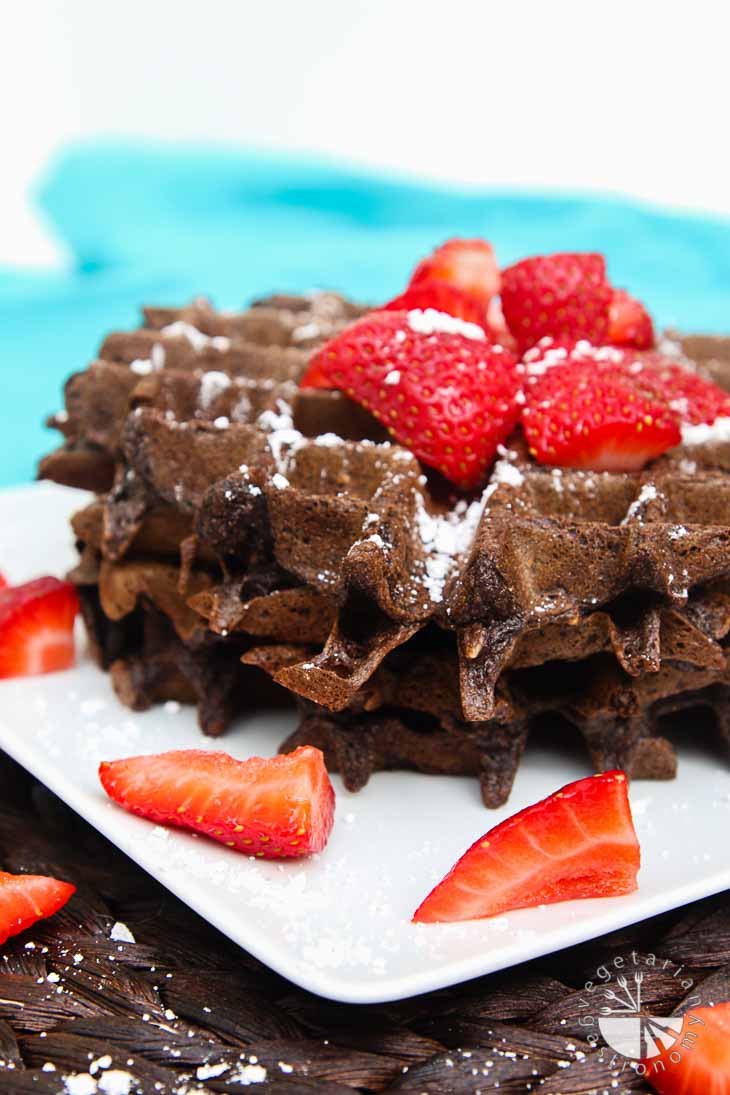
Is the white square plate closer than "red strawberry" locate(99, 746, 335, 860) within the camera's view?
Yes

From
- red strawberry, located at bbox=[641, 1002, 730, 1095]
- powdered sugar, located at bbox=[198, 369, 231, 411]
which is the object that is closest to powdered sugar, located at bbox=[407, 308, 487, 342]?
powdered sugar, located at bbox=[198, 369, 231, 411]

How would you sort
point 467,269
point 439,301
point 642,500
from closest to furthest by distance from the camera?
point 642,500 < point 439,301 < point 467,269

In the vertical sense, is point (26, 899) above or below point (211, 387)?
below

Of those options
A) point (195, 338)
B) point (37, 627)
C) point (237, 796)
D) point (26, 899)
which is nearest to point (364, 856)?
point (237, 796)

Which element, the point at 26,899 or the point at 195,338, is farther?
the point at 195,338

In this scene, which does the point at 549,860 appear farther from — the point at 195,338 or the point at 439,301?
the point at 195,338

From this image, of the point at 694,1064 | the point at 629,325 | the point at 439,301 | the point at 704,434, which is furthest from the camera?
the point at 629,325

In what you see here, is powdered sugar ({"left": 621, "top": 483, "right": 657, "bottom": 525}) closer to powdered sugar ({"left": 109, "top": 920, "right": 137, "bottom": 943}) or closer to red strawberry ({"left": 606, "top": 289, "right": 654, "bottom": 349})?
red strawberry ({"left": 606, "top": 289, "right": 654, "bottom": 349})
